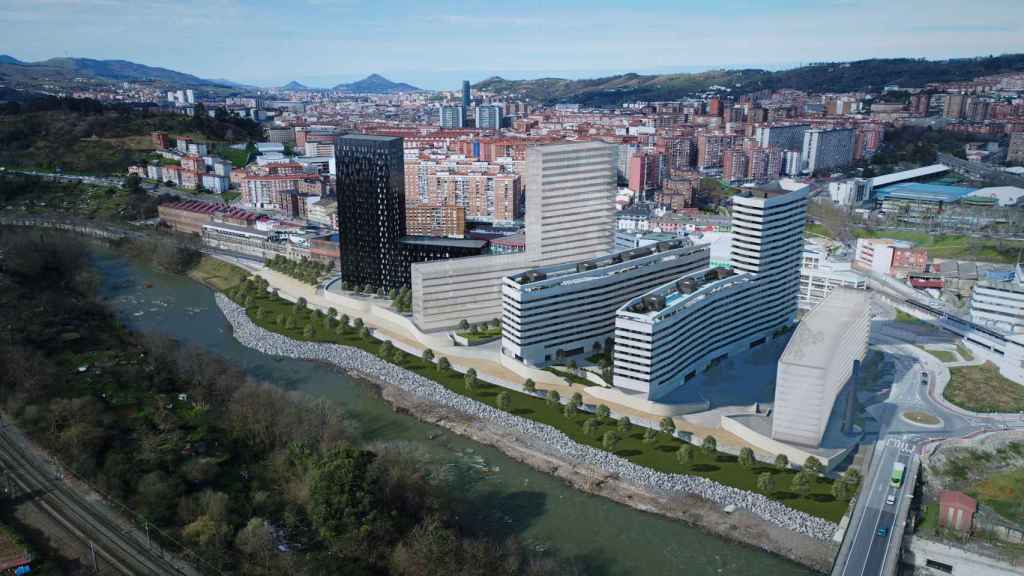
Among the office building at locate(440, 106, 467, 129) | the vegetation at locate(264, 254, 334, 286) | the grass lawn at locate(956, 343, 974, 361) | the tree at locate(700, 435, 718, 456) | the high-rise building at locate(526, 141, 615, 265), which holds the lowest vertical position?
the tree at locate(700, 435, 718, 456)

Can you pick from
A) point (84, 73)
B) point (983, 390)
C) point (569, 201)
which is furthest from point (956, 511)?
point (84, 73)

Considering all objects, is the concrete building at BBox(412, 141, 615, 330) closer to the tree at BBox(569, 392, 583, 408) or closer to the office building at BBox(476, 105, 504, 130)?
the tree at BBox(569, 392, 583, 408)

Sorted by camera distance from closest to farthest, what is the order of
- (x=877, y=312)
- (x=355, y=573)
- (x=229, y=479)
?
1. (x=355, y=573)
2. (x=229, y=479)
3. (x=877, y=312)

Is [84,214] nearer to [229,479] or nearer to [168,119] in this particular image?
[168,119]

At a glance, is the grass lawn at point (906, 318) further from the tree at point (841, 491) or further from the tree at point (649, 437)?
the tree at point (649, 437)

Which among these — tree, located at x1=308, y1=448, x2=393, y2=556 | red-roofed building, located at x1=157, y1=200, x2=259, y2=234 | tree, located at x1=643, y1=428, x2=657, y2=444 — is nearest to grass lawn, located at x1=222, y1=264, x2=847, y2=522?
tree, located at x1=643, y1=428, x2=657, y2=444

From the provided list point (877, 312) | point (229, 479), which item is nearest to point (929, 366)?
point (877, 312)

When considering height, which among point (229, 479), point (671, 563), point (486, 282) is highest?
point (486, 282)

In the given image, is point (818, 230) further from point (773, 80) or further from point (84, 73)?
point (84, 73)
